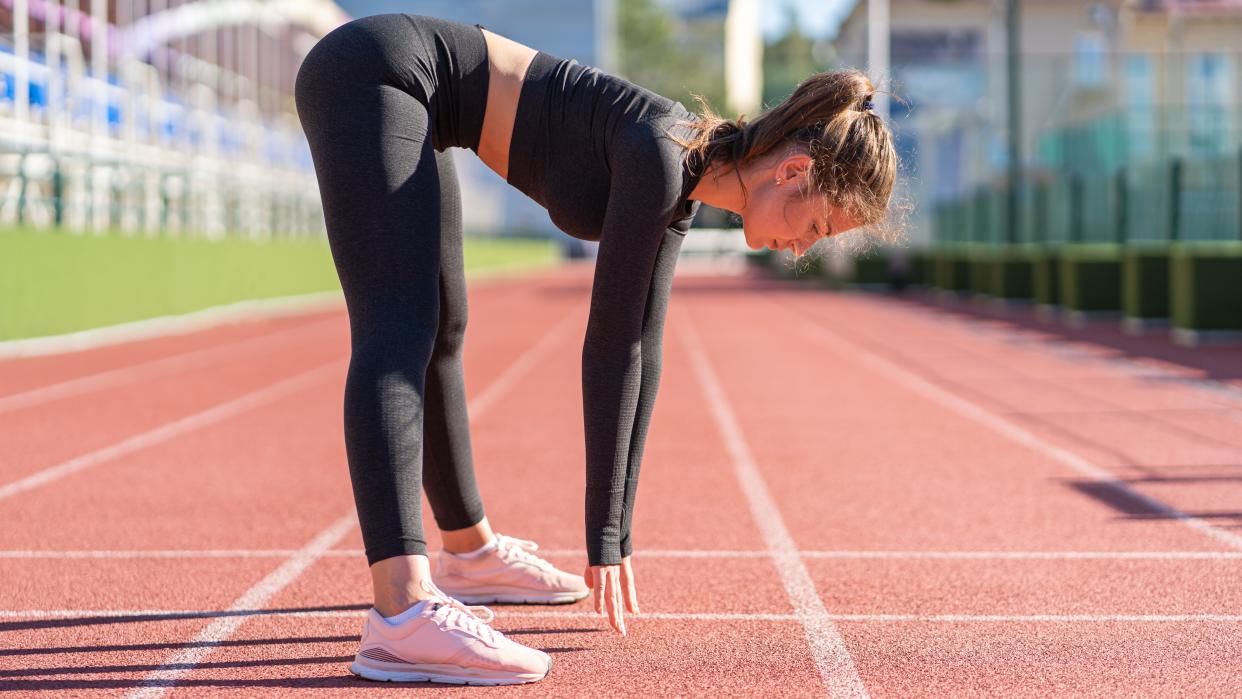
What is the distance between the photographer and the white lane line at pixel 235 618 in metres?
3.18

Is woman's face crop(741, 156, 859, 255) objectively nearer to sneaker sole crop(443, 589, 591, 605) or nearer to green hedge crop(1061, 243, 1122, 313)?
sneaker sole crop(443, 589, 591, 605)

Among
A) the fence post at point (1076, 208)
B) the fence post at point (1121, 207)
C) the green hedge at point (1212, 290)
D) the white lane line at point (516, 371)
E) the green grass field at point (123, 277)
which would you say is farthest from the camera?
the fence post at point (1076, 208)

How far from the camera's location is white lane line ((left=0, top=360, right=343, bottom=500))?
6.36 m

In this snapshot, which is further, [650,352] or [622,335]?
[650,352]

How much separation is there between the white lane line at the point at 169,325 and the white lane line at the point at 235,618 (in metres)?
9.50

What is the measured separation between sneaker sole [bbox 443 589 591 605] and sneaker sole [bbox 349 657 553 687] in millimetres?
786

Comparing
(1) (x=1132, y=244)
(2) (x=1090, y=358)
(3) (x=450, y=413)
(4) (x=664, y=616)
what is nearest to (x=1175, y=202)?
(1) (x=1132, y=244)

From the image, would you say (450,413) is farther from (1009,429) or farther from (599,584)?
(1009,429)

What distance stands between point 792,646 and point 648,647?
36cm

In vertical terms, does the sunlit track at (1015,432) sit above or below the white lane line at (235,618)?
below

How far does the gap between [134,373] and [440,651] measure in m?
9.64

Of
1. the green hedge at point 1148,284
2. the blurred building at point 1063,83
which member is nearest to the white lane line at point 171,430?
the blurred building at point 1063,83

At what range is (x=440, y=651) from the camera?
304 cm

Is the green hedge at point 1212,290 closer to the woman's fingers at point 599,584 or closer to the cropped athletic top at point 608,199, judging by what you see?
the cropped athletic top at point 608,199
